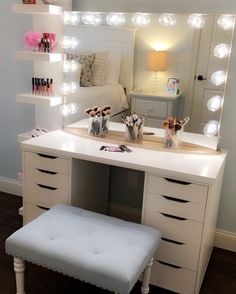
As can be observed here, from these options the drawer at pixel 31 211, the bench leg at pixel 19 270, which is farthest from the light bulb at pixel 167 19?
the bench leg at pixel 19 270

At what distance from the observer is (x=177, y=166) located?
190 cm

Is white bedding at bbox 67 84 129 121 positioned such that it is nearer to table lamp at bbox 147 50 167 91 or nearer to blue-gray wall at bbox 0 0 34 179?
table lamp at bbox 147 50 167 91

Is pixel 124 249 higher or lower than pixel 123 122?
lower

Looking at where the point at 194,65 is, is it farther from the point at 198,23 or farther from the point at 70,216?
the point at 70,216

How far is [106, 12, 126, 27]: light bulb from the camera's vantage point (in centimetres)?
228

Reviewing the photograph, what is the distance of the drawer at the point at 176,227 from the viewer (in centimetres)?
186

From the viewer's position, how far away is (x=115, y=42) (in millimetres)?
2334

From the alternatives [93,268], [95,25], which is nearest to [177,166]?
[93,268]

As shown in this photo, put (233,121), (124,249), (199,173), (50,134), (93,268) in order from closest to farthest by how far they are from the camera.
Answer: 1. (93,268)
2. (124,249)
3. (199,173)
4. (233,121)
5. (50,134)

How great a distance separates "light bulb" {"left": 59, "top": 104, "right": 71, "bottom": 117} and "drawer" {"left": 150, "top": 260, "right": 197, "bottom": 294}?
1.22m

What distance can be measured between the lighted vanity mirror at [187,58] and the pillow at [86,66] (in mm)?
Answer: 111

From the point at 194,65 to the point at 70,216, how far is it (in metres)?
1.17

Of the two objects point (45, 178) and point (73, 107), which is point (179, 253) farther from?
point (73, 107)

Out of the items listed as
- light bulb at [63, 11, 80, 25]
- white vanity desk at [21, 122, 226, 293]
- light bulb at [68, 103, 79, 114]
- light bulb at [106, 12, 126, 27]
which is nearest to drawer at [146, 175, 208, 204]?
white vanity desk at [21, 122, 226, 293]
